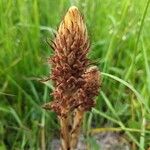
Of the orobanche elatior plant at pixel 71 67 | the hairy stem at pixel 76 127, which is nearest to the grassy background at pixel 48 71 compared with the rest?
the hairy stem at pixel 76 127

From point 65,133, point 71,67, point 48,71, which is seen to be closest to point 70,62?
point 71,67

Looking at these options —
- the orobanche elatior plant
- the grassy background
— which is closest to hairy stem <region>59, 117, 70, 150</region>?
the orobanche elatior plant

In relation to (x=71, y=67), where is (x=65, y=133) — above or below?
below

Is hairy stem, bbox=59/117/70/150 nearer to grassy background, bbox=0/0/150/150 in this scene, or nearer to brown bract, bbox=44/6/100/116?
brown bract, bbox=44/6/100/116

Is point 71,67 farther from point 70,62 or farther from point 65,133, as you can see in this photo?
point 65,133

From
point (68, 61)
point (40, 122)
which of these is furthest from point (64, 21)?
point (40, 122)

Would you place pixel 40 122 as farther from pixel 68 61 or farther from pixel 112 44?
pixel 68 61

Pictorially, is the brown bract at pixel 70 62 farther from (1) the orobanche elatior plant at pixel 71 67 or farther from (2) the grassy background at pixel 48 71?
(2) the grassy background at pixel 48 71
